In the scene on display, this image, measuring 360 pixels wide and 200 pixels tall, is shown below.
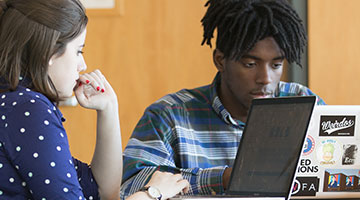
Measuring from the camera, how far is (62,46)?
114cm

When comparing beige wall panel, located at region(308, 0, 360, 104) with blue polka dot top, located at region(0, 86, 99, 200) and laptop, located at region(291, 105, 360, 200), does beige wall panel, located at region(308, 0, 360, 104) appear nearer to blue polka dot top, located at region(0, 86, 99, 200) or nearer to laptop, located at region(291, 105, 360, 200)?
laptop, located at region(291, 105, 360, 200)

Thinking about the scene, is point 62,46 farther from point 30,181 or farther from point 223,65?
point 223,65

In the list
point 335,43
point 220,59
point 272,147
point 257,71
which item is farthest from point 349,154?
point 335,43

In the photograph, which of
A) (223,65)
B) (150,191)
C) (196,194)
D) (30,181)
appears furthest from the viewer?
(223,65)

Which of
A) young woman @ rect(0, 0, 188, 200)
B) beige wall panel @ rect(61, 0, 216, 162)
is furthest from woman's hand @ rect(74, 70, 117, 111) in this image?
beige wall panel @ rect(61, 0, 216, 162)

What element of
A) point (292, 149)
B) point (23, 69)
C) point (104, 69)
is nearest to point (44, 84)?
point (23, 69)

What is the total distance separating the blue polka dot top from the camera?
3.37 feet

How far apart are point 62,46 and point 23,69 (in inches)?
3.4

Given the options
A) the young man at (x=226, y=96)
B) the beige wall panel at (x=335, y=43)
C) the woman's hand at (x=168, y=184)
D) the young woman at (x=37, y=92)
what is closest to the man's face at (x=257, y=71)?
the young man at (x=226, y=96)

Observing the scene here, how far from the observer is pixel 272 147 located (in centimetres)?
121

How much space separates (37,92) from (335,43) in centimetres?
167

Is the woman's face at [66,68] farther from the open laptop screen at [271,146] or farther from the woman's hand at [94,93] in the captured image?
the open laptop screen at [271,146]

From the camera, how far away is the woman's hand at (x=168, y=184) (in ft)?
4.36

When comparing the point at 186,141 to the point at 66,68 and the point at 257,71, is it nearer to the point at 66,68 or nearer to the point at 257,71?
the point at 257,71
